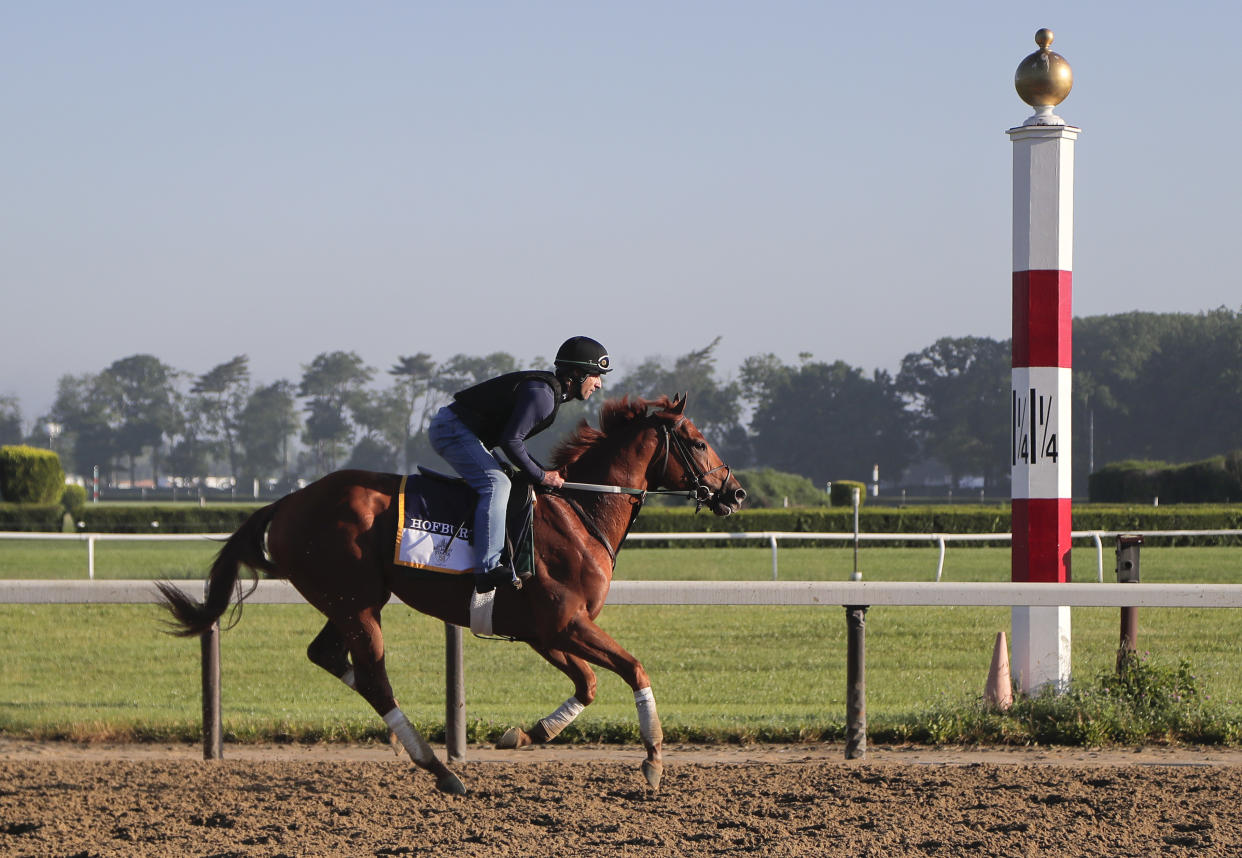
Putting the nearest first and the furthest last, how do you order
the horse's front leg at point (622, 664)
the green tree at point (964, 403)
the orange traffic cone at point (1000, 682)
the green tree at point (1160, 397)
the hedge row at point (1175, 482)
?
the horse's front leg at point (622, 664) < the orange traffic cone at point (1000, 682) < the hedge row at point (1175, 482) < the green tree at point (1160, 397) < the green tree at point (964, 403)

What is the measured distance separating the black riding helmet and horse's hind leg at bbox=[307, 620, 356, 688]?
1.30m

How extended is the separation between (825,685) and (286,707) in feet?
10.1

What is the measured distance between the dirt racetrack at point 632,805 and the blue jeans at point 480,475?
0.88m

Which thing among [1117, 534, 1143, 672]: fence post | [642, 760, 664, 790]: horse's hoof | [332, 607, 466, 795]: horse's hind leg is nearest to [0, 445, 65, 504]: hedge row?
[332, 607, 466, 795]: horse's hind leg

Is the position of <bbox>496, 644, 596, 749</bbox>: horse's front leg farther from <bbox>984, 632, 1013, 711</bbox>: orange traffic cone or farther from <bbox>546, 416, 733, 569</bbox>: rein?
<bbox>984, 632, 1013, 711</bbox>: orange traffic cone

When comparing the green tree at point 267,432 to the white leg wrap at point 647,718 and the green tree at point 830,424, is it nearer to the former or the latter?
the green tree at point 830,424

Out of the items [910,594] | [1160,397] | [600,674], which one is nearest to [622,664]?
[910,594]

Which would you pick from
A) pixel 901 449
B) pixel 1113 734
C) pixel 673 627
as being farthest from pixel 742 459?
pixel 1113 734

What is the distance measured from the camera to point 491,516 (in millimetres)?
4672

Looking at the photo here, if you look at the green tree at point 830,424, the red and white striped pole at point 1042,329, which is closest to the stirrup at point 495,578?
the red and white striped pole at point 1042,329

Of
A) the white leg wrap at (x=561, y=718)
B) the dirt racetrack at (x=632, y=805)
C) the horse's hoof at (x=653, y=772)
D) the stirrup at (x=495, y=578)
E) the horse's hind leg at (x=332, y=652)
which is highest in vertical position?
the stirrup at (x=495, y=578)

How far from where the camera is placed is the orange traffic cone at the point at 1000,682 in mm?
6082

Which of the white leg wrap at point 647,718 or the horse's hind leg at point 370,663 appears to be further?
the horse's hind leg at point 370,663

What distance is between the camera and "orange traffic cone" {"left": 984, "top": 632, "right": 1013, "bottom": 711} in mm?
6082
